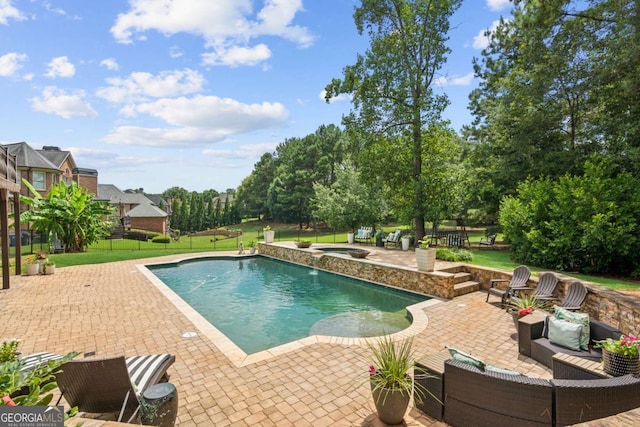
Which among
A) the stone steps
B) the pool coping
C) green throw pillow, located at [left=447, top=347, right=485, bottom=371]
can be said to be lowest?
the pool coping

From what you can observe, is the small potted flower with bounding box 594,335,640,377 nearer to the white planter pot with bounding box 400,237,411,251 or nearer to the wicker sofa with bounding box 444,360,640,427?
the wicker sofa with bounding box 444,360,640,427

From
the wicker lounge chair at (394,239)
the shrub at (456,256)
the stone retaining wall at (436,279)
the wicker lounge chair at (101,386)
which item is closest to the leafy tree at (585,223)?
the shrub at (456,256)

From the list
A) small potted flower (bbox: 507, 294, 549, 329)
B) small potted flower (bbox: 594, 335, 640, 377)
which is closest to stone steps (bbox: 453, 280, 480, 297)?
small potted flower (bbox: 507, 294, 549, 329)

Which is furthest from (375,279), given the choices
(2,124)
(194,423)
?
(2,124)

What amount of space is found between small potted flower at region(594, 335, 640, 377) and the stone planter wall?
5.53m

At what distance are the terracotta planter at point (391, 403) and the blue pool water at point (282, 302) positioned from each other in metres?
3.45

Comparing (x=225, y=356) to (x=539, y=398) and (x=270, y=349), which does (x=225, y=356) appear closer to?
(x=270, y=349)

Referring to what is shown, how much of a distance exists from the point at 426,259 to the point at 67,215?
19.5 m

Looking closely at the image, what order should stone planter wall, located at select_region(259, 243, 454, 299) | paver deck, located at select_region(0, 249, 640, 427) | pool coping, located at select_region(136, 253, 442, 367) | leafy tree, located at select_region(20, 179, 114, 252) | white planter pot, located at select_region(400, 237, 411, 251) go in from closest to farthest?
paver deck, located at select_region(0, 249, 640, 427) → pool coping, located at select_region(136, 253, 442, 367) → stone planter wall, located at select_region(259, 243, 454, 299) → white planter pot, located at select_region(400, 237, 411, 251) → leafy tree, located at select_region(20, 179, 114, 252)

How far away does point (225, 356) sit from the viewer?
557cm

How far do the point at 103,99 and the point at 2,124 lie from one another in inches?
304

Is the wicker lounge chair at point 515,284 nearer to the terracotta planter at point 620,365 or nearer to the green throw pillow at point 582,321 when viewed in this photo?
the green throw pillow at point 582,321

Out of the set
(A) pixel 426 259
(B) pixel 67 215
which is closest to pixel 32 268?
(B) pixel 67 215

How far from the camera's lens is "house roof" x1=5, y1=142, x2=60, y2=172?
2661 centimetres
